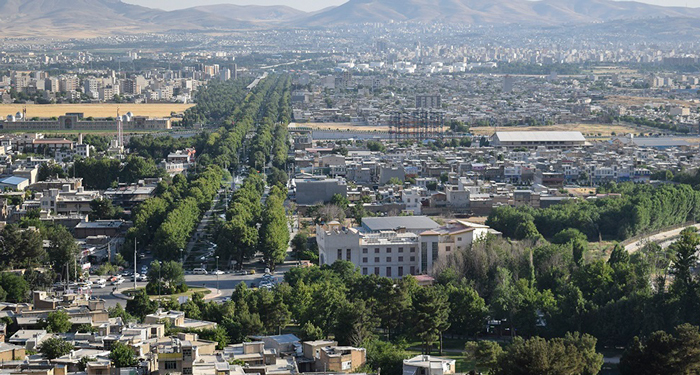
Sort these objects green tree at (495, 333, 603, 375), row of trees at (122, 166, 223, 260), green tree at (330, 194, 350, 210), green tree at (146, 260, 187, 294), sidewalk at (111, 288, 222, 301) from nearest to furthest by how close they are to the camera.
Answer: green tree at (495, 333, 603, 375) < sidewalk at (111, 288, 222, 301) < green tree at (146, 260, 187, 294) < row of trees at (122, 166, 223, 260) < green tree at (330, 194, 350, 210)

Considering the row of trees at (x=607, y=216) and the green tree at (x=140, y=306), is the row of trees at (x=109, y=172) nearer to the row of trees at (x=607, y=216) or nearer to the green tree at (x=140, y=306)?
the row of trees at (x=607, y=216)

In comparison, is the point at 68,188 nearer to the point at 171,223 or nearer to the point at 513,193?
the point at 171,223

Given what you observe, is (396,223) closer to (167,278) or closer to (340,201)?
(340,201)

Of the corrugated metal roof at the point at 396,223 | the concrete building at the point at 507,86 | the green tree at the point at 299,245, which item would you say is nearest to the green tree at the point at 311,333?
the green tree at the point at 299,245

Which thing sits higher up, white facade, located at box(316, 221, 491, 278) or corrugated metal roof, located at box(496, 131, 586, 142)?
Answer: white facade, located at box(316, 221, 491, 278)

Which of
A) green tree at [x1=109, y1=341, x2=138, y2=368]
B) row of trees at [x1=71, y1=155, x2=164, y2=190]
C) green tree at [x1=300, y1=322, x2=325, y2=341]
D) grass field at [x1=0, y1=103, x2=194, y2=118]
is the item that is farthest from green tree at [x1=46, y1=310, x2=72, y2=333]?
grass field at [x1=0, y1=103, x2=194, y2=118]

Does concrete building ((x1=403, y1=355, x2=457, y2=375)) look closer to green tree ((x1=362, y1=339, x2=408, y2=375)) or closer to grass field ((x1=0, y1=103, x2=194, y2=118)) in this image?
green tree ((x1=362, y1=339, x2=408, y2=375))
